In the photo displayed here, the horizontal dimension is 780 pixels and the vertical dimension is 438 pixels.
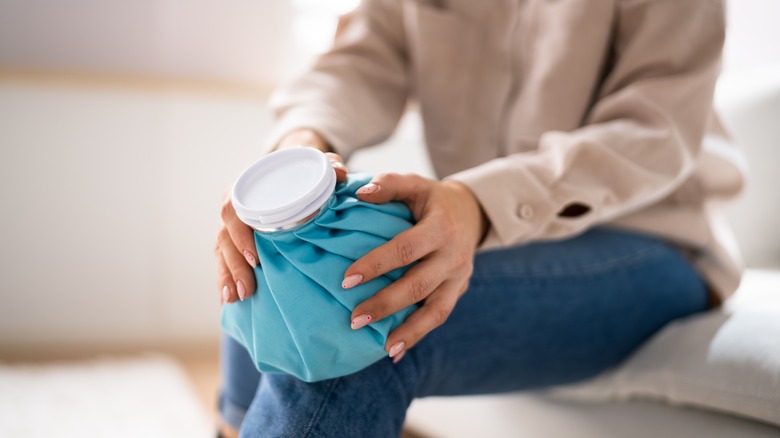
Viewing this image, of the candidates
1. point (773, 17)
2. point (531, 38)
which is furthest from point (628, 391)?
point (773, 17)

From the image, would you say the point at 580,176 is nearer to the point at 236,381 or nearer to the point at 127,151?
the point at 236,381

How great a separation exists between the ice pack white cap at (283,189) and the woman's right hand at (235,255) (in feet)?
0.07

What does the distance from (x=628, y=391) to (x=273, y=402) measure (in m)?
0.36

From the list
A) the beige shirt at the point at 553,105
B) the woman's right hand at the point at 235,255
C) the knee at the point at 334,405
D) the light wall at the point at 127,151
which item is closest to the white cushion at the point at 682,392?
the beige shirt at the point at 553,105

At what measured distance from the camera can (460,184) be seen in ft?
1.74

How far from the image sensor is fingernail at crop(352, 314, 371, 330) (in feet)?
1.35

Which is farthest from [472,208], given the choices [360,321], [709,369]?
[709,369]

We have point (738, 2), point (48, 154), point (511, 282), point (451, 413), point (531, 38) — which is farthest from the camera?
point (738, 2)

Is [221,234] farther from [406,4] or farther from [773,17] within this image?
[773,17]

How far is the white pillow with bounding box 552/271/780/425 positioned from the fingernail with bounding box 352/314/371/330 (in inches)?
13.2

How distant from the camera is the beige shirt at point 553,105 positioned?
1.96 ft

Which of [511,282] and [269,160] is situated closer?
[269,160]

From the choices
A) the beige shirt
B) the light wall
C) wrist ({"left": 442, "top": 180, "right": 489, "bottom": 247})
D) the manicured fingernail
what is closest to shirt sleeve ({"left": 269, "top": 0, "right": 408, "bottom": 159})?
the beige shirt

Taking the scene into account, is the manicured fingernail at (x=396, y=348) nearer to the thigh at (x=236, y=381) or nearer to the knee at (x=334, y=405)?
the knee at (x=334, y=405)
